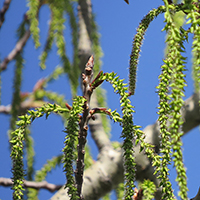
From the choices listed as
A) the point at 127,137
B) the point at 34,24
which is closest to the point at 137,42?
the point at 127,137

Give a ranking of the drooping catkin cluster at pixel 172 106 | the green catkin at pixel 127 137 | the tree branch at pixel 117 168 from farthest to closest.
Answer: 1. the tree branch at pixel 117 168
2. the green catkin at pixel 127 137
3. the drooping catkin cluster at pixel 172 106

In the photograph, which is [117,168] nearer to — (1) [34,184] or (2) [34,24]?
(1) [34,184]

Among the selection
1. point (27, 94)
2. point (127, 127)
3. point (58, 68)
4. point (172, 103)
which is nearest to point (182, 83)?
point (172, 103)

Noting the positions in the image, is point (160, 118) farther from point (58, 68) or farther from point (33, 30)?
point (58, 68)

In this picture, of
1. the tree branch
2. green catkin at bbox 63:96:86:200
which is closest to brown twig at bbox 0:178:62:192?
the tree branch

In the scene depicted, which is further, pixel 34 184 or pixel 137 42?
pixel 34 184

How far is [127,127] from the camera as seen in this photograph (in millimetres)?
814

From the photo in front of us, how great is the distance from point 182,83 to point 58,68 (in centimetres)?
243

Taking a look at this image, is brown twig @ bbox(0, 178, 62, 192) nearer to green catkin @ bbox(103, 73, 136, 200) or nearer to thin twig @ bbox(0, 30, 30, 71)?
green catkin @ bbox(103, 73, 136, 200)

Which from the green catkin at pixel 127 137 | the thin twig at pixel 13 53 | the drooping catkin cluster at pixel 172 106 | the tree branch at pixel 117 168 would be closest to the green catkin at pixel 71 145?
the green catkin at pixel 127 137

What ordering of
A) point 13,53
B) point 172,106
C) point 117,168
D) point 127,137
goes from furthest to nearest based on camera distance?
1. point 13,53
2. point 117,168
3. point 127,137
4. point 172,106

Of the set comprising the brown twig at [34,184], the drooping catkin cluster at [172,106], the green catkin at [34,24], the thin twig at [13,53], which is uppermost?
the thin twig at [13,53]

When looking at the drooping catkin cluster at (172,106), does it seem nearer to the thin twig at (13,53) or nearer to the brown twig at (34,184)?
the brown twig at (34,184)

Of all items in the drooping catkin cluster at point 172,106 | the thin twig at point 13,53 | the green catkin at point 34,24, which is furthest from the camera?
the thin twig at point 13,53
